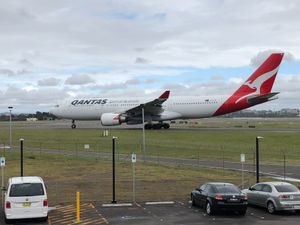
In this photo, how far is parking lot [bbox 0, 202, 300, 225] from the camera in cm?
1766

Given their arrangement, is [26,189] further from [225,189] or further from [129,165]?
[129,165]

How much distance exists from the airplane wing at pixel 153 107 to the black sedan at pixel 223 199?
148 feet

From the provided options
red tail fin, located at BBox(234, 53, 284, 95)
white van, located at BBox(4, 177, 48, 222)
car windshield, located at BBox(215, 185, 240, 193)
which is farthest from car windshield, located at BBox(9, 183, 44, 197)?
red tail fin, located at BBox(234, 53, 284, 95)

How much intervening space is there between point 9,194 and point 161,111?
52.7m

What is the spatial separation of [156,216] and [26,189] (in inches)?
206

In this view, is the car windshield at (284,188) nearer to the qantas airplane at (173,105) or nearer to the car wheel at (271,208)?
the car wheel at (271,208)

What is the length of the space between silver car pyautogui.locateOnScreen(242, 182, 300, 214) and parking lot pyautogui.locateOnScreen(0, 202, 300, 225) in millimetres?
361

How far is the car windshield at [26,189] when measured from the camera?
56.0 feet

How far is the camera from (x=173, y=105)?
229ft

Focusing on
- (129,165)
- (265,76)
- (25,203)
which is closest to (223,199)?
(25,203)

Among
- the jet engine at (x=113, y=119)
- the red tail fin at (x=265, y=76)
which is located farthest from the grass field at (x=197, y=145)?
the red tail fin at (x=265, y=76)

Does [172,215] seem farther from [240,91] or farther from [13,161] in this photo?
[240,91]

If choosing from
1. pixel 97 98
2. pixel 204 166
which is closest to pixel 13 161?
pixel 204 166


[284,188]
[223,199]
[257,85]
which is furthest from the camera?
[257,85]
